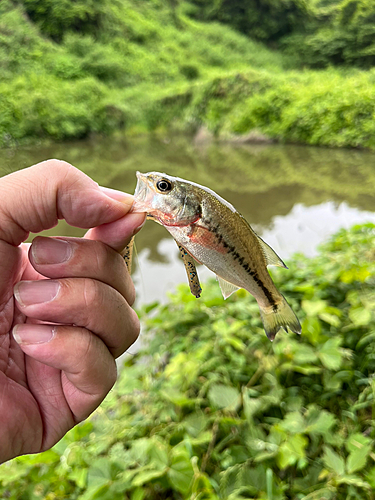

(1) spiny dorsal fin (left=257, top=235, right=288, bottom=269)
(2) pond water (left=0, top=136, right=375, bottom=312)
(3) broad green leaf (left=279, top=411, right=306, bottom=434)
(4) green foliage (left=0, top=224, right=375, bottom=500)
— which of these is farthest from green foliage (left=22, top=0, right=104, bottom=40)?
(3) broad green leaf (left=279, top=411, right=306, bottom=434)

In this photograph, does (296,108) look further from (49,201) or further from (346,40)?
(346,40)

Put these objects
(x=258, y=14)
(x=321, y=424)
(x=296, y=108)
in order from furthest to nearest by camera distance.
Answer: (x=258, y=14), (x=296, y=108), (x=321, y=424)

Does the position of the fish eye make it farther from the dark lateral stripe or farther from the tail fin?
the tail fin

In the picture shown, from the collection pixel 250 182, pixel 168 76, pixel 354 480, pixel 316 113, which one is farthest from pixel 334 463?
pixel 168 76

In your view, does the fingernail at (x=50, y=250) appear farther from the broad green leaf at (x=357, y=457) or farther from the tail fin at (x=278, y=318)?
the broad green leaf at (x=357, y=457)

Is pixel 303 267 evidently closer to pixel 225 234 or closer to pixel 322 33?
pixel 225 234

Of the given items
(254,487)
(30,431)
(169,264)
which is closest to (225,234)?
(30,431)
